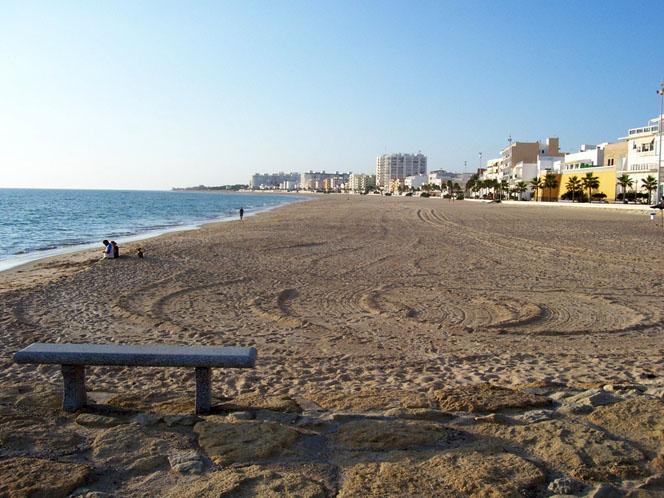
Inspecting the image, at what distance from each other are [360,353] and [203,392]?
2602mm

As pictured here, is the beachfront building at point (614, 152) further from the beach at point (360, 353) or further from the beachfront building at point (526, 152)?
the beach at point (360, 353)

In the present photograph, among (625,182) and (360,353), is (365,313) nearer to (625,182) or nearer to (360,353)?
(360,353)

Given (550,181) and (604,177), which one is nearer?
(604,177)

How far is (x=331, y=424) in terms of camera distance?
13.0ft

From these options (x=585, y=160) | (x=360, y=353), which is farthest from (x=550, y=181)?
(x=360, y=353)

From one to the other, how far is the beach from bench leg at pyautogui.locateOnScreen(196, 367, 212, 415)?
0.16 m

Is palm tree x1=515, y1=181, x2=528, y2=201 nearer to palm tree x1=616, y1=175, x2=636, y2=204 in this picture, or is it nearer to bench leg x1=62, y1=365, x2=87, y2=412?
palm tree x1=616, y1=175, x2=636, y2=204

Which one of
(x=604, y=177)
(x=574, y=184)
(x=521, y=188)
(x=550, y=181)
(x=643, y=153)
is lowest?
(x=521, y=188)

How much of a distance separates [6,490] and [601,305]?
28.5ft

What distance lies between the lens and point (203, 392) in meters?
4.20

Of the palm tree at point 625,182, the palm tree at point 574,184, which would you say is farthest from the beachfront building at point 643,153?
the palm tree at point 574,184

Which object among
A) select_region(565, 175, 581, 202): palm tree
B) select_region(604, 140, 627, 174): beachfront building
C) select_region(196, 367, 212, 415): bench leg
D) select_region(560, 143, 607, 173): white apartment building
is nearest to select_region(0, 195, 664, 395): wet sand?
select_region(196, 367, 212, 415): bench leg

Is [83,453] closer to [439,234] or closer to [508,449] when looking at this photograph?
[508,449]

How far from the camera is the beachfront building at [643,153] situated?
58.1 meters
